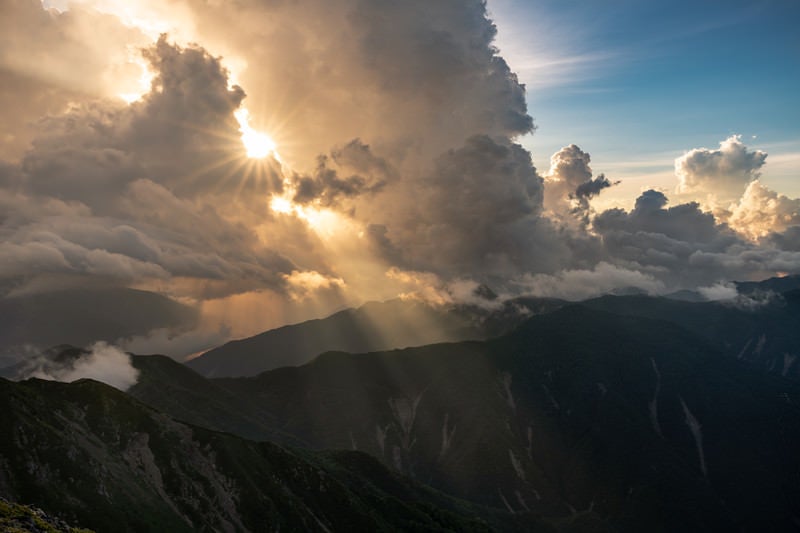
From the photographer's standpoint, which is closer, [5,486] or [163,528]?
[5,486]

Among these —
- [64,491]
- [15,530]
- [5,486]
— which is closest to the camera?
[15,530]

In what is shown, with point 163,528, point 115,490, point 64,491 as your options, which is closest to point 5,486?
point 64,491

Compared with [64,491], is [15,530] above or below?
above

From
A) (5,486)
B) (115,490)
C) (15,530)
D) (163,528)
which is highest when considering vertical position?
(15,530)

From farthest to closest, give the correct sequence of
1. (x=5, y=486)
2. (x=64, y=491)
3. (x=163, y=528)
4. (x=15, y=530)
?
1. (x=163, y=528)
2. (x=64, y=491)
3. (x=5, y=486)
4. (x=15, y=530)

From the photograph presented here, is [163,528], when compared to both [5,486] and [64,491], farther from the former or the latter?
[5,486]

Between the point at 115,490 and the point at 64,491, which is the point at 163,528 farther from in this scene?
the point at 64,491

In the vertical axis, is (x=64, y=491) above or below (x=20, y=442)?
below

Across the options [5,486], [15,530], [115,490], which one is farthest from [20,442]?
[15,530]

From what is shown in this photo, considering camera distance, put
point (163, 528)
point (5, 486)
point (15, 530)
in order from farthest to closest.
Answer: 1. point (163, 528)
2. point (5, 486)
3. point (15, 530)
